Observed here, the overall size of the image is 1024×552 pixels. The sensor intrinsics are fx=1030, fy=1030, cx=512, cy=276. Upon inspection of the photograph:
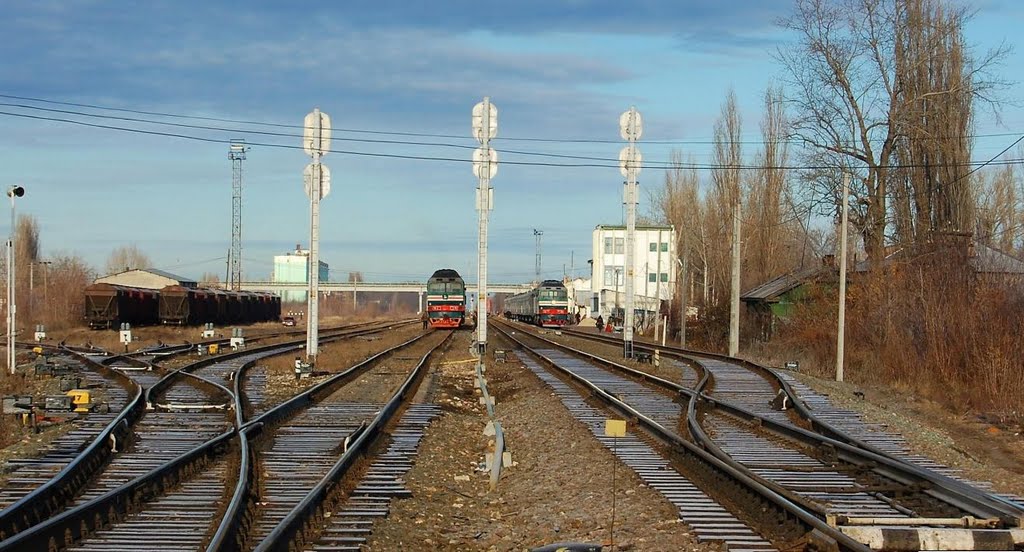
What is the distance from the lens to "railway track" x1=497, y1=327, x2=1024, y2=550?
7.63 meters

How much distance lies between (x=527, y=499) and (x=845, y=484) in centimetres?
325

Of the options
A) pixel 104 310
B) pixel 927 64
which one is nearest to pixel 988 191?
pixel 927 64

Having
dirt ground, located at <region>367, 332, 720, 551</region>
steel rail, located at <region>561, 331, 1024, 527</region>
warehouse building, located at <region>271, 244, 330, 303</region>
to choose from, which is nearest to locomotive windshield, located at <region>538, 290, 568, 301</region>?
steel rail, located at <region>561, 331, 1024, 527</region>

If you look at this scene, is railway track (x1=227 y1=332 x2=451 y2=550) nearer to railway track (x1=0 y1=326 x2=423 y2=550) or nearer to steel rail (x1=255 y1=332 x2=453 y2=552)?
steel rail (x1=255 y1=332 x2=453 y2=552)

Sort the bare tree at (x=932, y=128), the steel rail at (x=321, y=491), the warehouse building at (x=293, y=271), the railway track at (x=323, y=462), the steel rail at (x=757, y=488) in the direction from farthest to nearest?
the warehouse building at (x=293, y=271), the bare tree at (x=932, y=128), the railway track at (x=323, y=462), the steel rail at (x=321, y=491), the steel rail at (x=757, y=488)

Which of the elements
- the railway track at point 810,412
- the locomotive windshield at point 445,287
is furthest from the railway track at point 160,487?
the locomotive windshield at point 445,287

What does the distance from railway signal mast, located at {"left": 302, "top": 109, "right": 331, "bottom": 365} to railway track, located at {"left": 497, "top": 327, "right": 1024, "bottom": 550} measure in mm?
12147

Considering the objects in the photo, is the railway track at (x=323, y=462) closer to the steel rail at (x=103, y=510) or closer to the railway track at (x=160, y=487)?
the railway track at (x=160, y=487)

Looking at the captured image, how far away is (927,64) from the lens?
40.1 m

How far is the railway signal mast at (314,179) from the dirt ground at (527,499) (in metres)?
11.5

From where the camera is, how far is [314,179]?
27.8 meters

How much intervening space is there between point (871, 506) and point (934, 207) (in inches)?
1370

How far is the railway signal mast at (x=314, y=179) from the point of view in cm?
2780

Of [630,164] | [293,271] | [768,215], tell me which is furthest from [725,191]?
[293,271]
